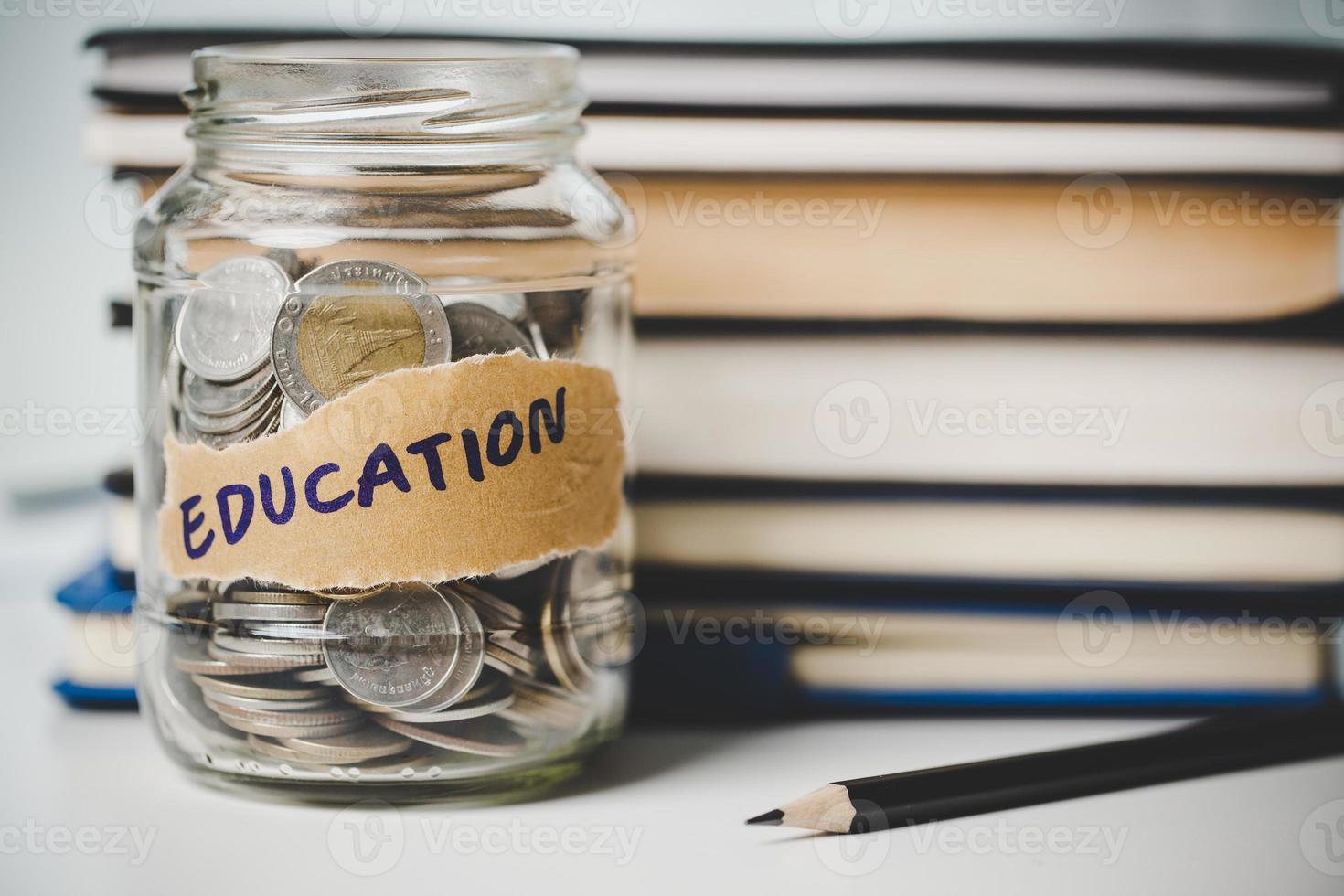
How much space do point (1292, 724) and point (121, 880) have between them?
0.62 meters

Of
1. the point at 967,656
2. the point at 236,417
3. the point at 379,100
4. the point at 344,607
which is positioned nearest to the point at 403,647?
the point at 344,607

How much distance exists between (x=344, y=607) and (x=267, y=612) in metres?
0.04

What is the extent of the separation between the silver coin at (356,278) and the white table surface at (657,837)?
260 mm

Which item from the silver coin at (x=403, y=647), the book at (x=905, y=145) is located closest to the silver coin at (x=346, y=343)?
the silver coin at (x=403, y=647)

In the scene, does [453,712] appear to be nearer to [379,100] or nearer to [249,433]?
[249,433]

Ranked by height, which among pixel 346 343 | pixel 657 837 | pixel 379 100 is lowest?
pixel 657 837

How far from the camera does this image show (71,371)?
105cm

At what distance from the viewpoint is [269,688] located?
0.69 m

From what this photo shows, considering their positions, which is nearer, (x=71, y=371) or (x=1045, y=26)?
(x=1045, y=26)

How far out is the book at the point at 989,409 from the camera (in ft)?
2.79

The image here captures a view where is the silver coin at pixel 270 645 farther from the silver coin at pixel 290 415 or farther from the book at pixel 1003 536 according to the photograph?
the book at pixel 1003 536

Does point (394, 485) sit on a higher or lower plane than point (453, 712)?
higher

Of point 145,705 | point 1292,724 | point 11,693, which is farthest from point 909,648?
point 11,693

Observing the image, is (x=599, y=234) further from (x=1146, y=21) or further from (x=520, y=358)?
(x=1146, y=21)
